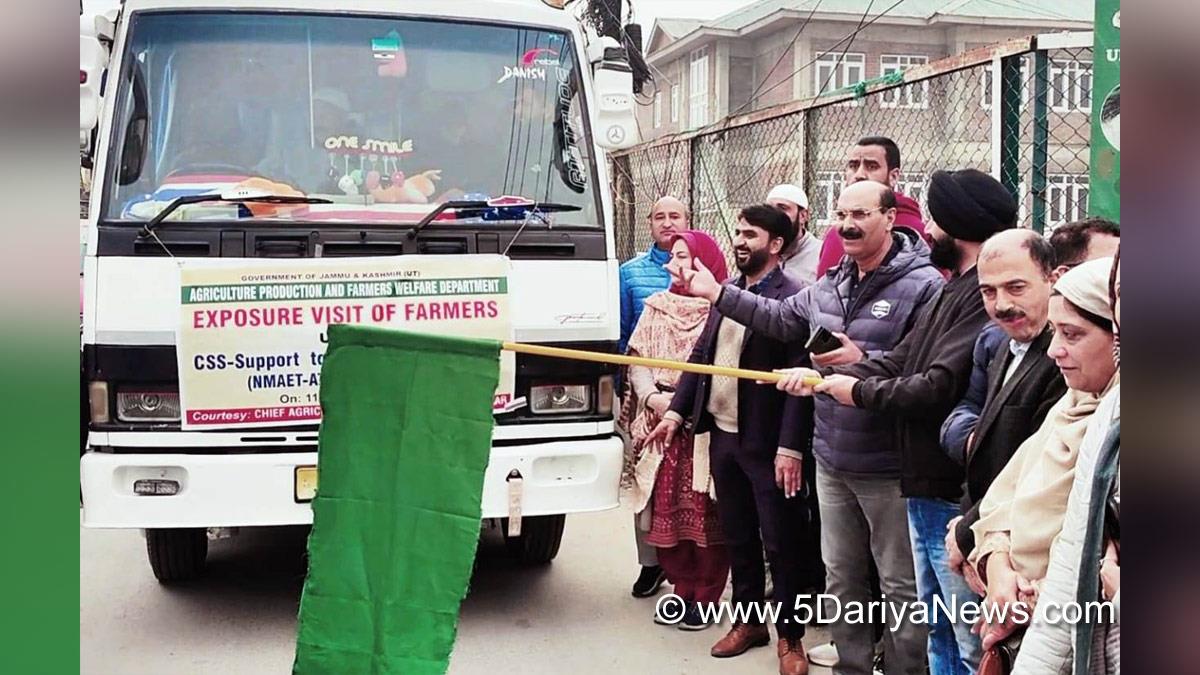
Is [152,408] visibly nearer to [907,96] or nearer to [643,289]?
[643,289]

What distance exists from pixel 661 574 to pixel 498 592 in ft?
2.51

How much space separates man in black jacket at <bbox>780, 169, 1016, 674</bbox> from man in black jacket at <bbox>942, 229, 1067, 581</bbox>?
23cm

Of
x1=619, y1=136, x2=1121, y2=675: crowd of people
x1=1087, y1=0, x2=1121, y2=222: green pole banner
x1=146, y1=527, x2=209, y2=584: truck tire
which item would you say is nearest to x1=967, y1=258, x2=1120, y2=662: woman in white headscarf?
x1=619, y1=136, x2=1121, y2=675: crowd of people

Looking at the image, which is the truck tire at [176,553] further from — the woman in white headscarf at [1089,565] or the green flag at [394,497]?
the woman in white headscarf at [1089,565]

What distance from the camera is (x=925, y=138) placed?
19.0ft

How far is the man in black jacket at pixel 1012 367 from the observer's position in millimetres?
2697

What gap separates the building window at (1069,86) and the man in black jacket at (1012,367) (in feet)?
4.74

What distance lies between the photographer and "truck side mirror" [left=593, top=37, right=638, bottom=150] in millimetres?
4785

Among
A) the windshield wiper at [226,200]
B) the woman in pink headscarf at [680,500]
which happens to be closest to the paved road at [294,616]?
the woman in pink headscarf at [680,500]

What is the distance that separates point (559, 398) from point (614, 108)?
130 centimetres

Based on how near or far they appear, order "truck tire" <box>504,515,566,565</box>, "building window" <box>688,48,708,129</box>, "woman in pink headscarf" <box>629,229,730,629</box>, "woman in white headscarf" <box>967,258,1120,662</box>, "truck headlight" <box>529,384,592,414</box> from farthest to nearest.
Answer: "building window" <box>688,48,708,129</box>
"truck tire" <box>504,515,566,565</box>
"woman in pink headscarf" <box>629,229,730,629</box>
"truck headlight" <box>529,384,592,414</box>
"woman in white headscarf" <box>967,258,1120,662</box>

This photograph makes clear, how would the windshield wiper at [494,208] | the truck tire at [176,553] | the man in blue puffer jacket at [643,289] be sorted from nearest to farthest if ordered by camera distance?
the windshield wiper at [494,208]
the truck tire at [176,553]
the man in blue puffer jacket at [643,289]

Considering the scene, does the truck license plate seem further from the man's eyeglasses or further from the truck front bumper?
the man's eyeglasses

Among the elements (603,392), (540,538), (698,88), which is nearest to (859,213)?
(603,392)
